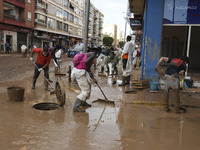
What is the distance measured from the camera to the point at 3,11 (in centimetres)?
2961

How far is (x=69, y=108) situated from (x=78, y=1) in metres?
58.9

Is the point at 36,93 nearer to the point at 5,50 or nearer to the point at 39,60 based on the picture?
the point at 39,60

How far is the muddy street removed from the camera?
3.54m

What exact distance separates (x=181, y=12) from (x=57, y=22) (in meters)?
41.2

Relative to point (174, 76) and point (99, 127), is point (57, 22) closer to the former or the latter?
point (174, 76)

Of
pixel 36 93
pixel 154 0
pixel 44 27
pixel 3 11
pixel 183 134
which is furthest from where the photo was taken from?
pixel 44 27

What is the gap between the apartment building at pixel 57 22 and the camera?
130ft

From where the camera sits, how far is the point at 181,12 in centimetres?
862

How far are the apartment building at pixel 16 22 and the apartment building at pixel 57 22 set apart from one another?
2.12 metres

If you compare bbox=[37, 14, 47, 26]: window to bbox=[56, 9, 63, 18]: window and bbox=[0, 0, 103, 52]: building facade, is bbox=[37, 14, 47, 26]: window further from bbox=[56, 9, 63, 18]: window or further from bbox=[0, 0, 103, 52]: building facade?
bbox=[56, 9, 63, 18]: window

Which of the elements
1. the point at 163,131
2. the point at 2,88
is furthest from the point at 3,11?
the point at 163,131

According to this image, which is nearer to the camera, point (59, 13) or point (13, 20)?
point (13, 20)

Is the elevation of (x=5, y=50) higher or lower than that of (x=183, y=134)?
higher

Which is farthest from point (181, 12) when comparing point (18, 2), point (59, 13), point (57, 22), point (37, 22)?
point (59, 13)
